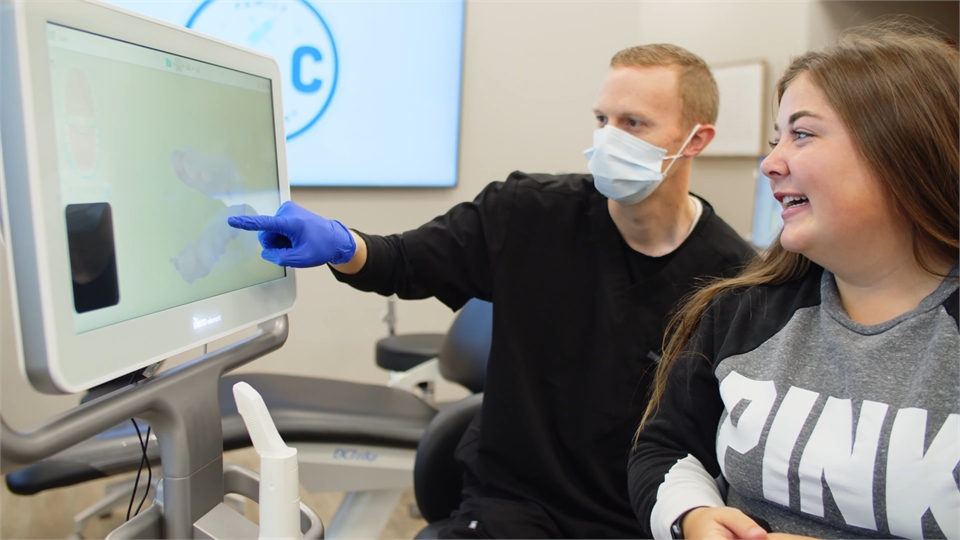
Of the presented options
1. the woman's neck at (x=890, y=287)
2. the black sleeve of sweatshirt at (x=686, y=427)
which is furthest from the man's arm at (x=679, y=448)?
the woman's neck at (x=890, y=287)

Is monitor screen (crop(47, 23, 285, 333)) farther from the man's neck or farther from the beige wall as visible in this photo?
the beige wall

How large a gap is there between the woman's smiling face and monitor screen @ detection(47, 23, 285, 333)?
69cm

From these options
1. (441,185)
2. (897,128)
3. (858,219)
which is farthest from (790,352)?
(441,185)

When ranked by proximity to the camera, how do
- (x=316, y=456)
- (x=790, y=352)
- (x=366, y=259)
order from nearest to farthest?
(x=790, y=352), (x=366, y=259), (x=316, y=456)

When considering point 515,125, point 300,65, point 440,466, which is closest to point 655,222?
point 440,466

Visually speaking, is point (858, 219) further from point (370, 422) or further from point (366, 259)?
point (370, 422)

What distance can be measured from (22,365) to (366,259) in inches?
24.8

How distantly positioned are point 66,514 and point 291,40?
178 cm

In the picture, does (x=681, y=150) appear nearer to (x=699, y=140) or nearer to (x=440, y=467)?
(x=699, y=140)

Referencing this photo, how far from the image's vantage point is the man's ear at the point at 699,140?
1437mm

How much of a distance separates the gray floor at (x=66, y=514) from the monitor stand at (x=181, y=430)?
1.35 meters

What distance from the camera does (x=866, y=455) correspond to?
0.75m

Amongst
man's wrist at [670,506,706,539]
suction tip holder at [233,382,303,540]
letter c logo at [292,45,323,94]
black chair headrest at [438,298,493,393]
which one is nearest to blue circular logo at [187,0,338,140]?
letter c logo at [292,45,323,94]

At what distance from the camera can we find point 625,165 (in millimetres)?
1341
